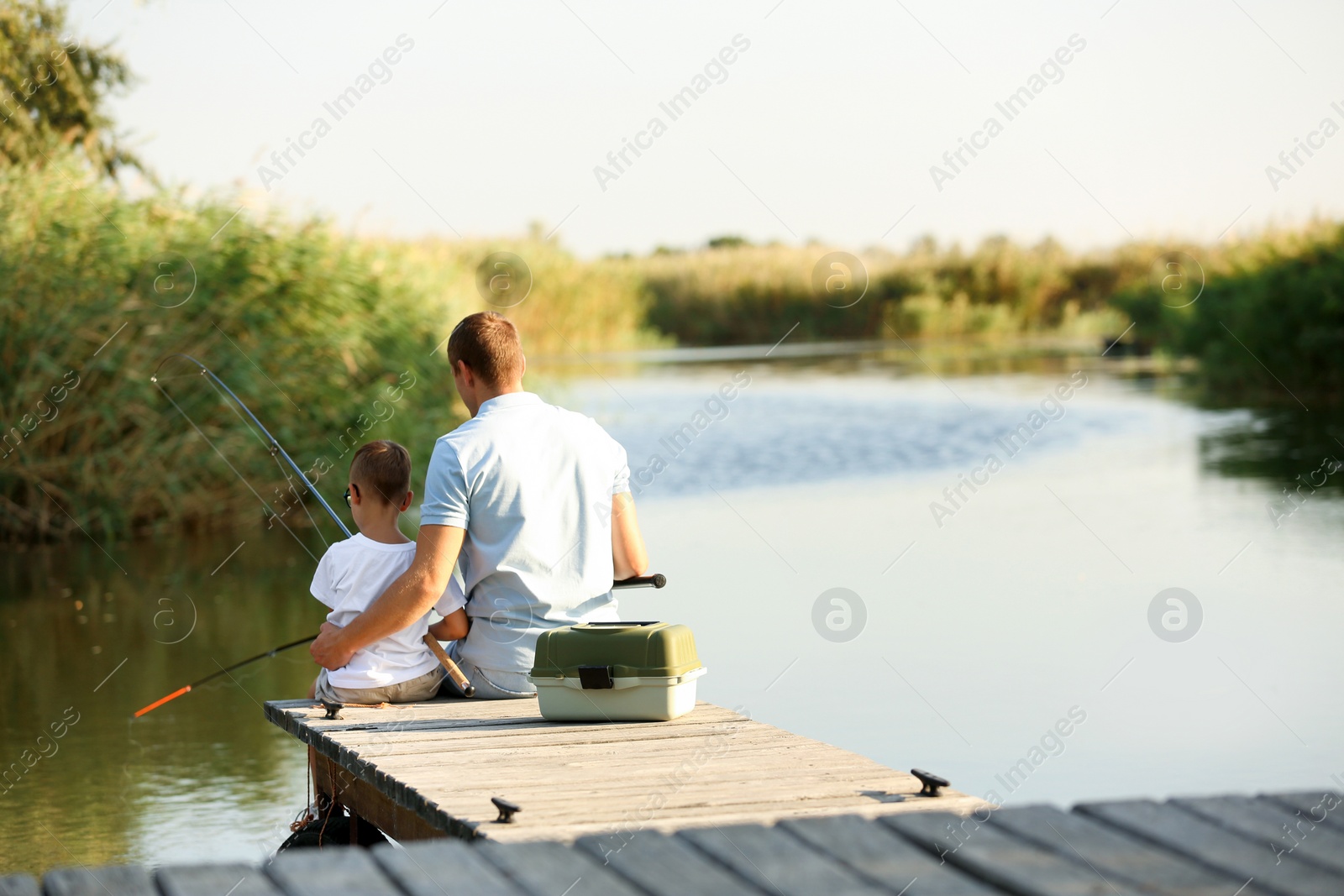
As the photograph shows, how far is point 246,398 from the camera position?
1023 centimetres

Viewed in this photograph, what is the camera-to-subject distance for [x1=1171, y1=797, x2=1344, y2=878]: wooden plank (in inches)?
88.6

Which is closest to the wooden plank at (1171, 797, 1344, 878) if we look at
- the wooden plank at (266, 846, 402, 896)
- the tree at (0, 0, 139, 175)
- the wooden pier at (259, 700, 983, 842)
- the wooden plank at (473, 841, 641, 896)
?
the wooden pier at (259, 700, 983, 842)

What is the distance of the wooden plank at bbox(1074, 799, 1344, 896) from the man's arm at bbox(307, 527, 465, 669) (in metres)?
1.65

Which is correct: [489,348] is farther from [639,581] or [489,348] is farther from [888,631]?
[888,631]

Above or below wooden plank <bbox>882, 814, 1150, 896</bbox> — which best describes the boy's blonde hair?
above

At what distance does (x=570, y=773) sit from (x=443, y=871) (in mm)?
971

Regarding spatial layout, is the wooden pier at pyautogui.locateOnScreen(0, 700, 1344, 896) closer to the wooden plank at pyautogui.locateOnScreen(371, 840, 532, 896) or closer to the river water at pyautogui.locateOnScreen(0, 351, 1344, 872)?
the wooden plank at pyautogui.locateOnScreen(371, 840, 532, 896)

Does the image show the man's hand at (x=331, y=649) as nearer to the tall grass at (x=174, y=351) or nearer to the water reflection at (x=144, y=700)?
the water reflection at (x=144, y=700)

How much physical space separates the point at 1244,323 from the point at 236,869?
18.6 m

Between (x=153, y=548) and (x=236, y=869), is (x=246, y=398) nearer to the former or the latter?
(x=153, y=548)

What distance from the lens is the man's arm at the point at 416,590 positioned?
Result: 3.67 m

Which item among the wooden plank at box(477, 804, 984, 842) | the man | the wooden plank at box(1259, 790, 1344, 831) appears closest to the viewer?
the wooden plank at box(1259, 790, 1344, 831)

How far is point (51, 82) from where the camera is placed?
13477 mm

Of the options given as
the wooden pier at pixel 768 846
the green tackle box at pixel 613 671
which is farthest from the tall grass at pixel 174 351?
the wooden pier at pixel 768 846
